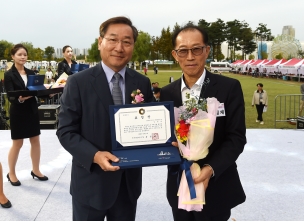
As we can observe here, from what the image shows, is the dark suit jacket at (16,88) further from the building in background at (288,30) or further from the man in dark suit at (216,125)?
the building in background at (288,30)

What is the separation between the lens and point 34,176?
466cm

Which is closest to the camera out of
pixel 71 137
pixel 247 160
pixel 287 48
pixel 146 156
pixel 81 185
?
pixel 146 156

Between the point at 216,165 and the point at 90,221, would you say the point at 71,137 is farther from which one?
the point at 216,165

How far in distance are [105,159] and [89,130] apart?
0.90 ft

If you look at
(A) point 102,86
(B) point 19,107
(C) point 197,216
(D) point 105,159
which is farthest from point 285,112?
(D) point 105,159

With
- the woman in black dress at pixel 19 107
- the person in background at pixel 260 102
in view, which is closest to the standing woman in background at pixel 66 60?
the woman in black dress at pixel 19 107

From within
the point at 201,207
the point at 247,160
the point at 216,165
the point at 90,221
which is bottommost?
the point at 247,160

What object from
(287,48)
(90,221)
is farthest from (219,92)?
(287,48)

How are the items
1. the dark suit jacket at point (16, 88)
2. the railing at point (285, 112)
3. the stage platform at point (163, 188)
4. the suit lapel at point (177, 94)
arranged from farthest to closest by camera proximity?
the railing at point (285, 112)
the dark suit jacket at point (16, 88)
the stage platform at point (163, 188)
the suit lapel at point (177, 94)

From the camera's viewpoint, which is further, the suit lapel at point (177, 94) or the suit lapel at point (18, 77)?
the suit lapel at point (18, 77)

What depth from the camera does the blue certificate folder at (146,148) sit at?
73.0 inches

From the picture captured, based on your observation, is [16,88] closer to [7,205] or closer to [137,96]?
[7,205]

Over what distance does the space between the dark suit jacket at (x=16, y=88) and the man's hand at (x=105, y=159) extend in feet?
8.37

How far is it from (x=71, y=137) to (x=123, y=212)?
667 millimetres
